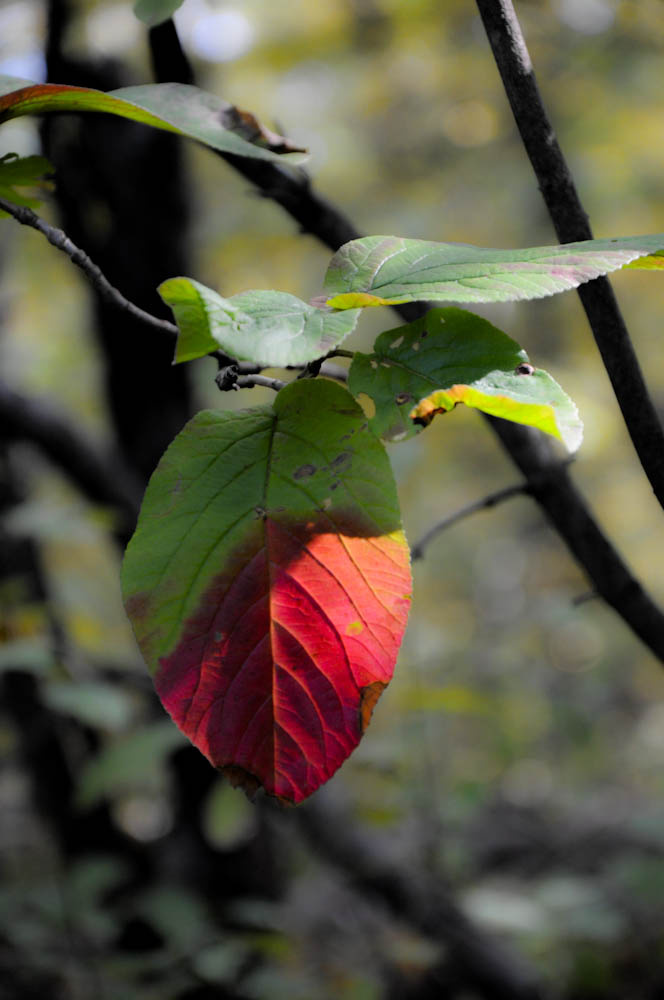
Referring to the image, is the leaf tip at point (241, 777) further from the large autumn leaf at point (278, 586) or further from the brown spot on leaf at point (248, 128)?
the brown spot on leaf at point (248, 128)

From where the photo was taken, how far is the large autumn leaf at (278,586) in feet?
1.18

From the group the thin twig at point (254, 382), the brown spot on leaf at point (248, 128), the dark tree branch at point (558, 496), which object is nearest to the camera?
the thin twig at point (254, 382)

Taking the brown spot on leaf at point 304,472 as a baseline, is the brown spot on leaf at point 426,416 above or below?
above

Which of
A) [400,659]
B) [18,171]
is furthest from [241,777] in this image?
[400,659]

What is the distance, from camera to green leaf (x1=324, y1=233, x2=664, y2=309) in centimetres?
33

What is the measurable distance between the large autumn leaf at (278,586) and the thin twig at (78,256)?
0.09 metres

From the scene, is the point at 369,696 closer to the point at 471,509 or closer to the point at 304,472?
the point at 304,472

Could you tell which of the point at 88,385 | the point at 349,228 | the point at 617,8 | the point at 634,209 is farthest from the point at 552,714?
the point at 349,228

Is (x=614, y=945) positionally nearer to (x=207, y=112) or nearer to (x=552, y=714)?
(x=552, y=714)

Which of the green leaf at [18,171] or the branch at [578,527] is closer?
the green leaf at [18,171]

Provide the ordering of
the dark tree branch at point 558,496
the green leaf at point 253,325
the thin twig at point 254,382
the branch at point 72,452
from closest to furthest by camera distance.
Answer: the green leaf at point 253,325 → the thin twig at point 254,382 → the dark tree branch at point 558,496 → the branch at point 72,452

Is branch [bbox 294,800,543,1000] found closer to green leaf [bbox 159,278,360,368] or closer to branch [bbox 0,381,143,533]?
branch [bbox 0,381,143,533]

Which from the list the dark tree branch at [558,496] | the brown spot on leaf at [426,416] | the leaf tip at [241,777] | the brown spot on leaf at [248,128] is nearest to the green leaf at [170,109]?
the brown spot on leaf at [248,128]

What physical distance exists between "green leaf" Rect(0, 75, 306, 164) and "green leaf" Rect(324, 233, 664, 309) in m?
0.12
